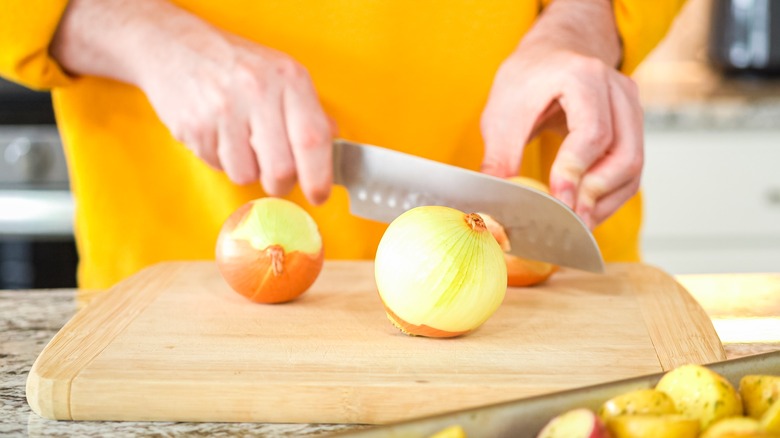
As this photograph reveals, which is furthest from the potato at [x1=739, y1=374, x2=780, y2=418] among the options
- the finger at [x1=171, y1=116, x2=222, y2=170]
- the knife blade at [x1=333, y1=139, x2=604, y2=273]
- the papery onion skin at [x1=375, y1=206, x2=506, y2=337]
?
the finger at [x1=171, y1=116, x2=222, y2=170]

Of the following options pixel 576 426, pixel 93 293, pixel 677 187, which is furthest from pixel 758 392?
pixel 677 187

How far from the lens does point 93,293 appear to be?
44.5 inches

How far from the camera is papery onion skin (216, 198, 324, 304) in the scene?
3.07ft

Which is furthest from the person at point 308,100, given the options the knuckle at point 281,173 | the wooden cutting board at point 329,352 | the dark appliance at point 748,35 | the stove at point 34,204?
the dark appliance at point 748,35

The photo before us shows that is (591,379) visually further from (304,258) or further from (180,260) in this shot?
(180,260)

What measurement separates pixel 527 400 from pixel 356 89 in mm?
688

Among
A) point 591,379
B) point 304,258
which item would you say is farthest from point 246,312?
point 591,379

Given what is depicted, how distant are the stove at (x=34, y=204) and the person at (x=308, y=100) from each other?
2.65 feet

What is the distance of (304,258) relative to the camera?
955mm

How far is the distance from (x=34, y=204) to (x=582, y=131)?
1431 millimetres

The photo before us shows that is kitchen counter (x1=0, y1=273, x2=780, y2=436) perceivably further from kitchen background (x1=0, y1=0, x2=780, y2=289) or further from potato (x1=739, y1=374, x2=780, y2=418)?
kitchen background (x1=0, y1=0, x2=780, y2=289)

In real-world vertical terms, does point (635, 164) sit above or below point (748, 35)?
above

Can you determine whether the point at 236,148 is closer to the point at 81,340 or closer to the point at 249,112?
the point at 249,112

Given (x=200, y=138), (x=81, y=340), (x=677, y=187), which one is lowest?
(x=677, y=187)
